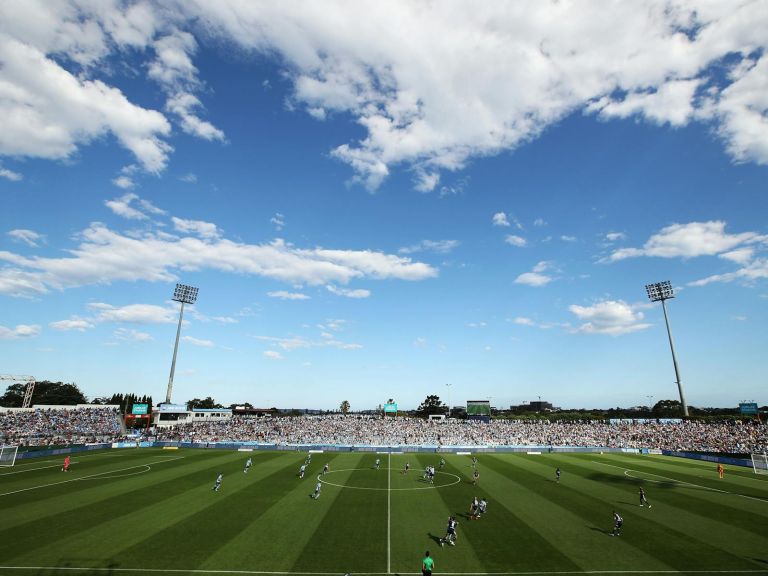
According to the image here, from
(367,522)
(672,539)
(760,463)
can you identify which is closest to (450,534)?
(367,522)

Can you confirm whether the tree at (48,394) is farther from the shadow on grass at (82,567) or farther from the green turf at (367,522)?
the shadow on grass at (82,567)

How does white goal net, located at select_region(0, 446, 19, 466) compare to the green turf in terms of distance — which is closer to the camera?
the green turf

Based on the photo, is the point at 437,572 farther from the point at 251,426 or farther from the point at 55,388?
the point at 55,388

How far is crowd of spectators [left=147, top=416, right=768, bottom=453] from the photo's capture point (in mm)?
75875

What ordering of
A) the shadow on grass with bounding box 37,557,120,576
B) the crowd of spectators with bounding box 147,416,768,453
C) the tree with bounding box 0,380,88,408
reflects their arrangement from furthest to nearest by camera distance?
the tree with bounding box 0,380,88,408, the crowd of spectators with bounding box 147,416,768,453, the shadow on grass with bounding box 37,557,120,576

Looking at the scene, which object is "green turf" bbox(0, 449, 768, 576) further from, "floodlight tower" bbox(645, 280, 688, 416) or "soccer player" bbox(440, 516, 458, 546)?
"floodlight tower" bbox(645, 280, 688, 416)

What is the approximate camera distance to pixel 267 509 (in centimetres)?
3175

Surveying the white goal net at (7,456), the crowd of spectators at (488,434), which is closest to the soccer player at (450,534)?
the crowd of spectators at (488,434)

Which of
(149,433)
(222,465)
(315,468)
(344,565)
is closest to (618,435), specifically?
(315,468)

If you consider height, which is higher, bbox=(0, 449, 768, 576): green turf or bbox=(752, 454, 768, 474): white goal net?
bbox=(752, 454, 768, 474): white goal net

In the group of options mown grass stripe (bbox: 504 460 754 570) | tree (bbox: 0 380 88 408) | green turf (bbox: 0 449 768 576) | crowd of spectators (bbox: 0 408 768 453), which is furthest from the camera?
tree (bbox: 0 380 88 408)

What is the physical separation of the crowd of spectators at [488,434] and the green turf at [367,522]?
28638 millimetres

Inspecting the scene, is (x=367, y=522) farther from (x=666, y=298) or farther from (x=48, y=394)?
(x=48, y=394)

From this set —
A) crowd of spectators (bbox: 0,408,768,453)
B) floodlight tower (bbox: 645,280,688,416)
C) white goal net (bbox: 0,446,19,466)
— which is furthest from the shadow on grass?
floodlight tower (bbox: 645,280,688,416)
